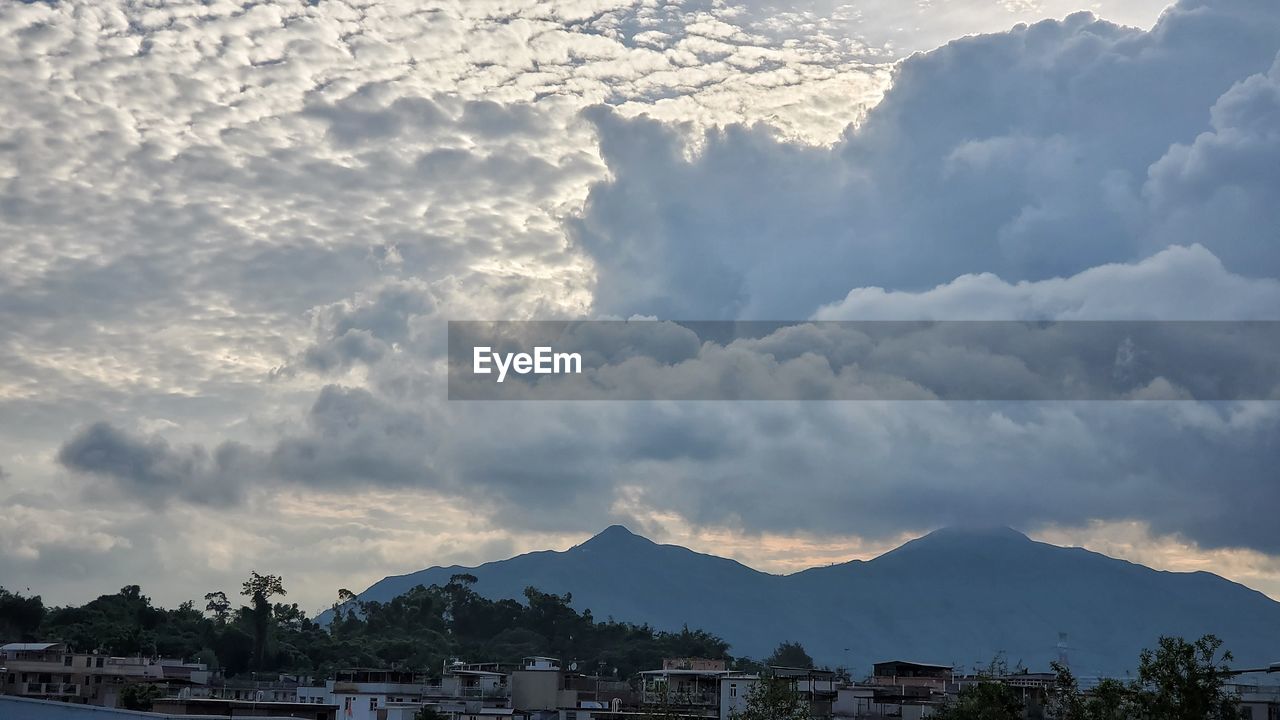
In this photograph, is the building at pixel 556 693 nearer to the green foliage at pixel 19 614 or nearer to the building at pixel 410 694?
the building at pixel 410 694

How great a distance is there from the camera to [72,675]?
330ft

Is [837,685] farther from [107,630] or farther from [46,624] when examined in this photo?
[46,624]

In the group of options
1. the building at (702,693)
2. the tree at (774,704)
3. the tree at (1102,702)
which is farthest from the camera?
the building at (702,693)

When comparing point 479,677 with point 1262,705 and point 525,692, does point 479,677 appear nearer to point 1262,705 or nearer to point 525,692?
point 525,692

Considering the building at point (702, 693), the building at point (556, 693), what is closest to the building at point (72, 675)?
the building at point (556, 693)

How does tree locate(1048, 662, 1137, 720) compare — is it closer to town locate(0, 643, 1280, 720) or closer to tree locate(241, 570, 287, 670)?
town locate(0, 643, 1280, 720)

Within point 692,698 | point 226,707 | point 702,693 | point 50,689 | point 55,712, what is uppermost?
point 702,693

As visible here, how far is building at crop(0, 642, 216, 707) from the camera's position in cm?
9731

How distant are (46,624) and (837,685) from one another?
3843 inches

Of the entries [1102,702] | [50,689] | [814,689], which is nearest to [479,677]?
[814,689]

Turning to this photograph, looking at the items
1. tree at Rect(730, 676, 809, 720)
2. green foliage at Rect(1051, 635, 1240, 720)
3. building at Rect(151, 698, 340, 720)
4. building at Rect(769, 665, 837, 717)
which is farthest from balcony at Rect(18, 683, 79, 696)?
green foliage at Rect(1051, 635, 1240, 720)

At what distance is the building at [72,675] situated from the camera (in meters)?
97.3

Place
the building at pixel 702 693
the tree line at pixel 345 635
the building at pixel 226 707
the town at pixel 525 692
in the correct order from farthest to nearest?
the tree line at pixel 345 635
the building at pixel 702 693
the town at pixel 525 692
the building at pixel 226 707

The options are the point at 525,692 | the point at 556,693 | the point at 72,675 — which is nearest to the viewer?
the point at 72,675
